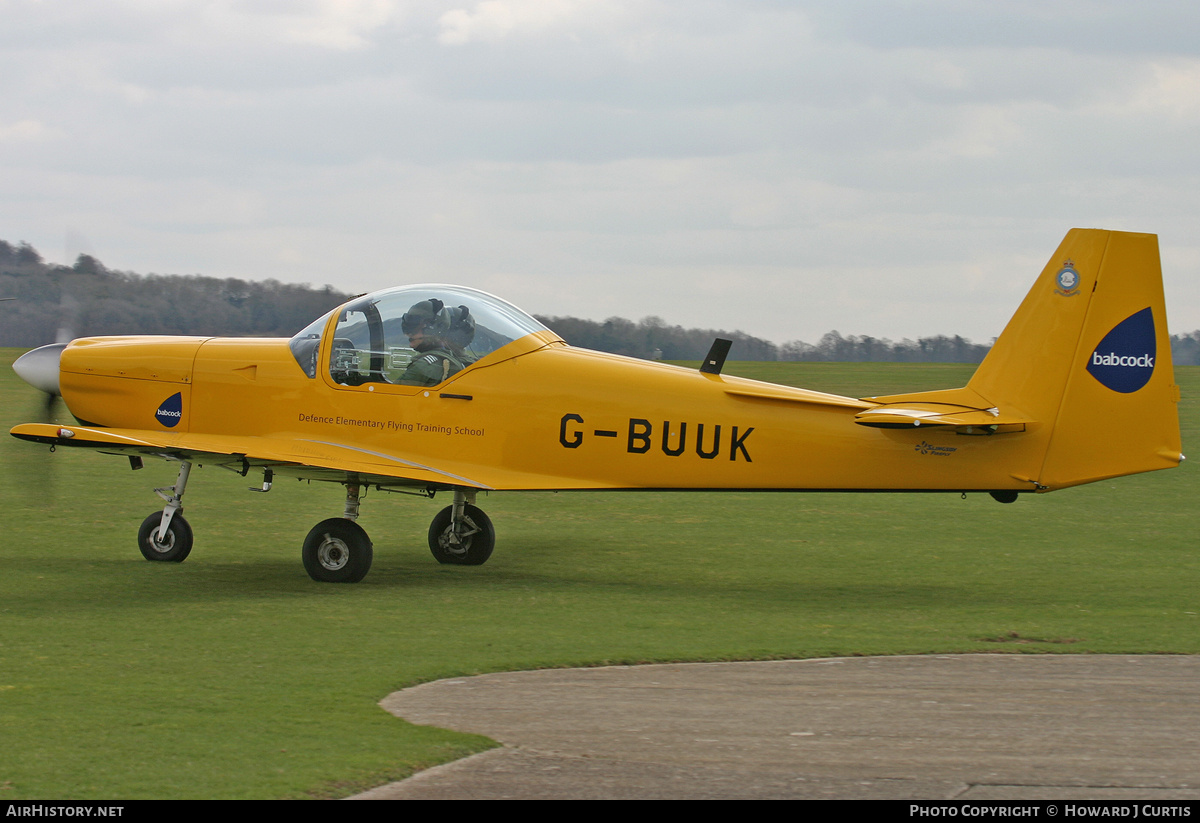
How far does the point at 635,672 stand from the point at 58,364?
7797 mm

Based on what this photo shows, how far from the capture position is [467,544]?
1262 cm

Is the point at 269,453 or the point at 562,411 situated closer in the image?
the point at 269,453

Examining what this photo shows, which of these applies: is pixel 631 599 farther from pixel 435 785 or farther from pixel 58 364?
pixel 58 364

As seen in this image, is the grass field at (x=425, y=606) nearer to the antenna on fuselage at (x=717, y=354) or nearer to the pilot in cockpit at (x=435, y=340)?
the pilot in cockpit at (x=435, y=340)

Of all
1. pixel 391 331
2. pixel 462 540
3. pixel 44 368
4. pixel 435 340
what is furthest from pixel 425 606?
pixel 44 368

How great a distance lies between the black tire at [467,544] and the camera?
12.6m

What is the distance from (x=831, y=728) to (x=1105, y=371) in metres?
5.44

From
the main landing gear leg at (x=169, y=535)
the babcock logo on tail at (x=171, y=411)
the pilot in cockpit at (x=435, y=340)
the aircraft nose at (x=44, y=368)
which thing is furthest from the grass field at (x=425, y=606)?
the pilot in cockpit at (x=435, y=340)

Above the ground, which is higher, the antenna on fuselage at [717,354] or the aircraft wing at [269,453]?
the antenna on fuselage at [717,354]

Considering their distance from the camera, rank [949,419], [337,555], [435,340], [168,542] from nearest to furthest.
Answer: [949,419] < [337,555] < [435,340] < [168,542]

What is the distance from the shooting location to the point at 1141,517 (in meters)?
16.9

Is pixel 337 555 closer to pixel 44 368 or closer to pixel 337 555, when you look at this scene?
pixel 337 555

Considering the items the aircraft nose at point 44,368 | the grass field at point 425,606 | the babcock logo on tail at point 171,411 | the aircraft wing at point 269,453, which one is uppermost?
the aircraft nose at point 44,368

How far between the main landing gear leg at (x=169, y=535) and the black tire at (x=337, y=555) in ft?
5.65
